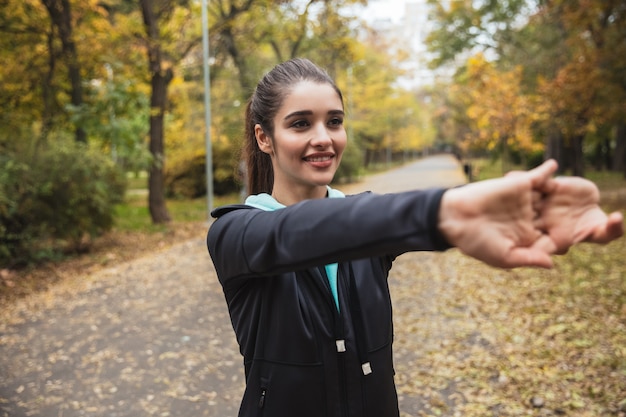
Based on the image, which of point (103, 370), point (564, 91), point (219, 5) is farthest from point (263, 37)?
point (103, 370)

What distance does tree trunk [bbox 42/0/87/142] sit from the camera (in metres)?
11.7

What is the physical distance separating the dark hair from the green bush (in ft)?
23.1

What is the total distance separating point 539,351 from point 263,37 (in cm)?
1489

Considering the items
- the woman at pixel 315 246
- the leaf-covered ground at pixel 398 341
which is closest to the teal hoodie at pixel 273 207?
the woman at pixel 315 246

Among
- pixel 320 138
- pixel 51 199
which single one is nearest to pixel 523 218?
pixel 320 138

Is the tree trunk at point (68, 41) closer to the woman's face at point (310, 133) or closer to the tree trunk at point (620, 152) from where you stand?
the woman's face at point (310, 133)

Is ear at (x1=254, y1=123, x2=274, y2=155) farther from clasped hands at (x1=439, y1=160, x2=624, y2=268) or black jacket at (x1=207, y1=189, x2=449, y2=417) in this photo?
clasped hands at (x1=439, y1=160, x2=624, y2=268)

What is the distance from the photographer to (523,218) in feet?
2.94

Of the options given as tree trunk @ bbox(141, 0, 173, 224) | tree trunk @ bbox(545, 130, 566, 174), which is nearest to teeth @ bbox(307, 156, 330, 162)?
tree trunk @ bbox(141, 0, 173, 224)

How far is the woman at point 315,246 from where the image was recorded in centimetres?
91

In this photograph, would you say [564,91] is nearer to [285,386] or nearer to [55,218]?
[55,218]

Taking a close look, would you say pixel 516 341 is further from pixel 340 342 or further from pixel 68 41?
pixel 68 41

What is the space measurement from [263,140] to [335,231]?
678mm

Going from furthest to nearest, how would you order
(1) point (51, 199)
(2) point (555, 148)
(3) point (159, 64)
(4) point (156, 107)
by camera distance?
1. (2) point (555, 148)
2. (4) point (156, 107)
3. (3) point (159, 64)
4. (1) point (51, 199)
